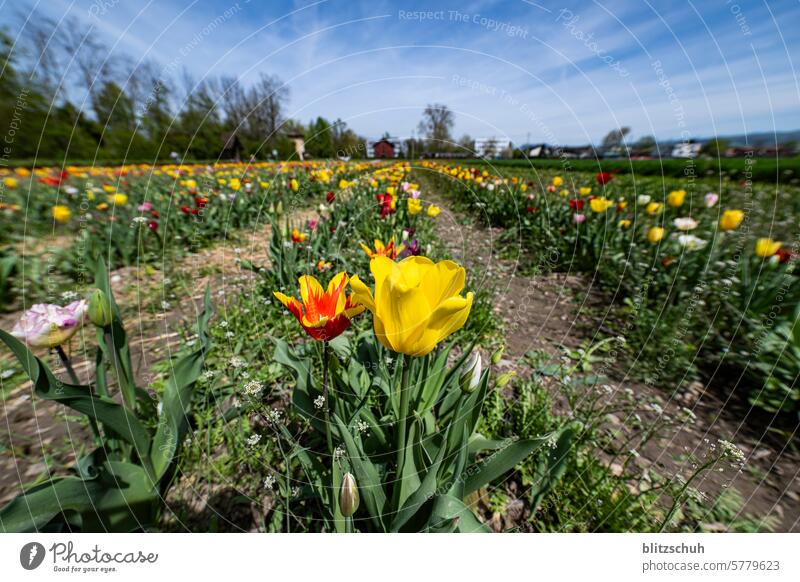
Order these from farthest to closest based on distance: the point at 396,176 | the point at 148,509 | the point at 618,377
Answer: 1. the point at 396,176
2. the point at 618,377
3. the point at 148,509

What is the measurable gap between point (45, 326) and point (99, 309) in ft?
0.62

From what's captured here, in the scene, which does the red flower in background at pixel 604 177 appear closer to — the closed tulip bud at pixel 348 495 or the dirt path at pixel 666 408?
the dirt path at pixel 666 408

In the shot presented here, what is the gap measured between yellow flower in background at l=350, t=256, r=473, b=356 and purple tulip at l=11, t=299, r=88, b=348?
3.87 feet

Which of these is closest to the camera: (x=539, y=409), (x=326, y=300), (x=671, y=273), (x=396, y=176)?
(x=326, y=300)

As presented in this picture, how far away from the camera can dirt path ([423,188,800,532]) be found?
1.59 metres

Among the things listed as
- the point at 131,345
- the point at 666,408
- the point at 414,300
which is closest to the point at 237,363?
the point at 414,300
